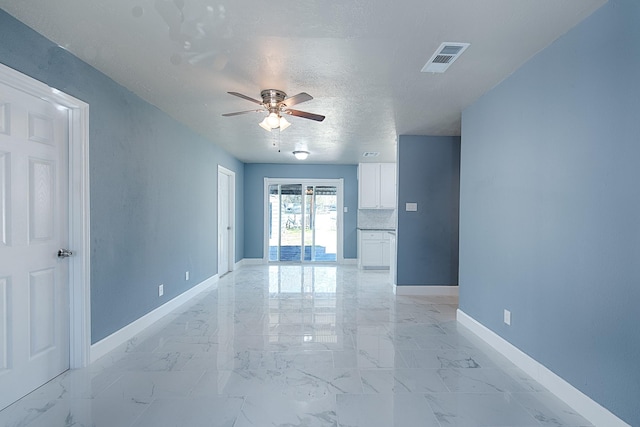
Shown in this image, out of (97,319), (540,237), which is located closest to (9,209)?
(97,319)

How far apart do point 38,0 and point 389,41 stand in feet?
6.80

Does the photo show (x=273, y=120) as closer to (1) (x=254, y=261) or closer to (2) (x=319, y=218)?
(2) (x=319, y=218)

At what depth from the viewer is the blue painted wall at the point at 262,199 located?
788 centimetres

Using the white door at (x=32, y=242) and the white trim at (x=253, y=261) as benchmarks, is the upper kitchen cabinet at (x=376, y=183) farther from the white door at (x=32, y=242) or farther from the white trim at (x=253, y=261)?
A: the white door at (x=32, y=242)

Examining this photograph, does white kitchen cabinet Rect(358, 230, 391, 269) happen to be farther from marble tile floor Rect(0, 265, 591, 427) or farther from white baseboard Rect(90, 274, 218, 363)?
white baseboard Rect(90, 274, 218, 363)

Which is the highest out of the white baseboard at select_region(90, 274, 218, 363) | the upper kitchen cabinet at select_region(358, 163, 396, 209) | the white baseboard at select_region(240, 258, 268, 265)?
the upper kitchen cabinet at select_region(358, 163, 396, 209)

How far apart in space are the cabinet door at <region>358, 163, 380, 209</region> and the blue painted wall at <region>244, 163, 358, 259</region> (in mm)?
541

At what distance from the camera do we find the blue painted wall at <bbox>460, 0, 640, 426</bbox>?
5.66 ft

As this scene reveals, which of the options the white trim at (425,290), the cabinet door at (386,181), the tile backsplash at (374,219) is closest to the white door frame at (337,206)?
the tile backsplash at (374,219)

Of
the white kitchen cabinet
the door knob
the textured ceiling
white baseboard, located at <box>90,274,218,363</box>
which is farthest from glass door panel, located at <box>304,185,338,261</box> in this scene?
the door knob

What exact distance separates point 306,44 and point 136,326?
306 centimetres

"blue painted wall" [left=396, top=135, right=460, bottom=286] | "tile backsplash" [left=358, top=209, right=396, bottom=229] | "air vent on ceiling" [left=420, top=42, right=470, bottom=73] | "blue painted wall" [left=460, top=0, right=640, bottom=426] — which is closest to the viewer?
"blue painted wall" [left=460, top=0, right=640, bottom=426]

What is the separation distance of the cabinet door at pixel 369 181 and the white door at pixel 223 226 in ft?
9.54

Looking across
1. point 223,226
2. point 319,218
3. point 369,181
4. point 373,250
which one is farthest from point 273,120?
point 319,218
